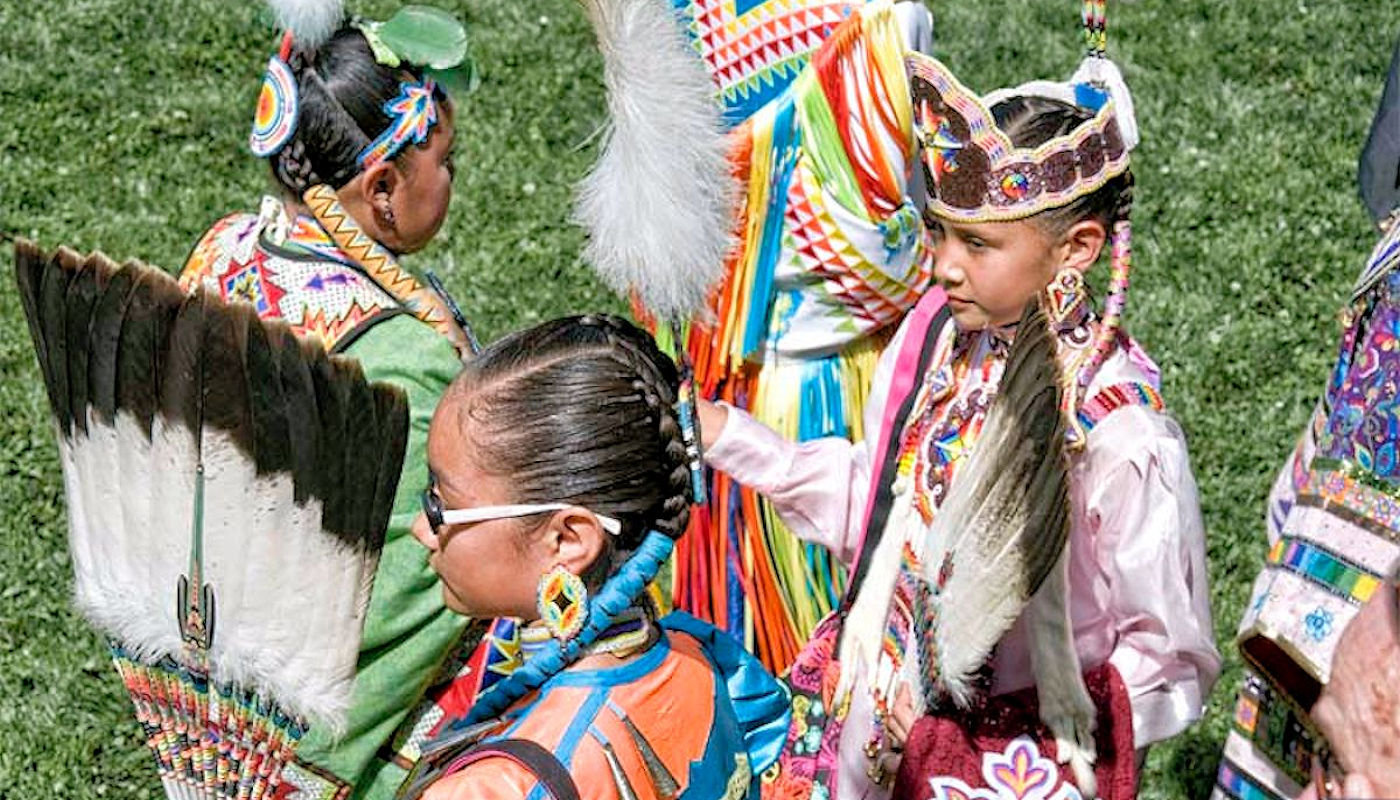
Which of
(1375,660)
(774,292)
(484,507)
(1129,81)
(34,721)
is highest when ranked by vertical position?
(1375,660)

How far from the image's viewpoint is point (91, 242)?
662cm

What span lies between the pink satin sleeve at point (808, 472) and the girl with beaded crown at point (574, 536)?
0.67m

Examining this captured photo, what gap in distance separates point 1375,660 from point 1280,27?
6401 millimetres

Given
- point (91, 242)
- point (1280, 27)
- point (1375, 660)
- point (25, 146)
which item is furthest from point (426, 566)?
point (1280, 27)

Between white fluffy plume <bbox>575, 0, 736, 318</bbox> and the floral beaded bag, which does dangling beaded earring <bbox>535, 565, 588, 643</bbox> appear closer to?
the floral beaded bag

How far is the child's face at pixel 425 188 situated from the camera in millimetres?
3414

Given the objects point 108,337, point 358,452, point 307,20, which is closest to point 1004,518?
point 358,452

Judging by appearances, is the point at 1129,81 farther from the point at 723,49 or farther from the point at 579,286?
the point at 723,49

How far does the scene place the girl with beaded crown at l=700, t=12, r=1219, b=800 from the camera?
9.00 feet

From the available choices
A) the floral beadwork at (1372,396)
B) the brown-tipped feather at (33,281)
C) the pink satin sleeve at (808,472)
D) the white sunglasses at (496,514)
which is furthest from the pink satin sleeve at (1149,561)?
the brown-tipped feather at (33,281)

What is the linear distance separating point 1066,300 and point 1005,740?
2.17ft

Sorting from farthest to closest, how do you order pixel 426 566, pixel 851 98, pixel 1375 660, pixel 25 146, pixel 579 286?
pixel 25 146 < pixel 579 286 < pixel 851 98 < pixel 426 566 < pixel 1375 660

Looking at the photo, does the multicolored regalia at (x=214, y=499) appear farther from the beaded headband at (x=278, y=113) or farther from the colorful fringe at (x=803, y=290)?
the colorful fringe at (x=803, y=290)

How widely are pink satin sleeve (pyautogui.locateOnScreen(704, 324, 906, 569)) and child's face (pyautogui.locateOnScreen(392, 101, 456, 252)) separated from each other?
0.70m
